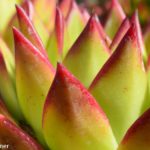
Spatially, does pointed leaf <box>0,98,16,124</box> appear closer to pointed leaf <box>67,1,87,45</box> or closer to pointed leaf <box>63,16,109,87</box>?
pointed leaf <box>63,16,109,87</box>

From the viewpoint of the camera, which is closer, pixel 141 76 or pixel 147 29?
pixel 141 76

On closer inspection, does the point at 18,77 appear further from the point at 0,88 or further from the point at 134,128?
the point at 134,128

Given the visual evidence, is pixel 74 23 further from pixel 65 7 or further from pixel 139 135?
pixel 139 135

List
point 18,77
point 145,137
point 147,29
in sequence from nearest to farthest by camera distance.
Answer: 1. point 145,137
2. point 18,77
3. point 147,29

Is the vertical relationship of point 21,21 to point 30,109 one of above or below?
above

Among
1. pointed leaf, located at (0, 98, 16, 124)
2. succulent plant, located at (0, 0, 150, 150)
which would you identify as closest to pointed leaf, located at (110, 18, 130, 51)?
succulent plant, located at (0, 0, 150, 150)

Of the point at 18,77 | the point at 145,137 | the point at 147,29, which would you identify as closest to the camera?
the point at 145,137

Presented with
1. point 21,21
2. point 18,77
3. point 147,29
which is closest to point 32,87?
point 18,77

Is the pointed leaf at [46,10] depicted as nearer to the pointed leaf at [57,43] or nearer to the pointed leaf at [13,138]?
the pointed leaf at [57,43]

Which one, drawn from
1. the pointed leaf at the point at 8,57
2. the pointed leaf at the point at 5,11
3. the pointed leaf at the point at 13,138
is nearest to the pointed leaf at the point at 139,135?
the pointed leaf at the point at 13,138
